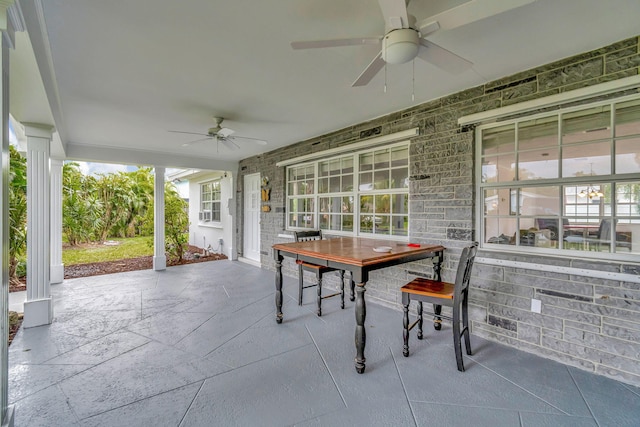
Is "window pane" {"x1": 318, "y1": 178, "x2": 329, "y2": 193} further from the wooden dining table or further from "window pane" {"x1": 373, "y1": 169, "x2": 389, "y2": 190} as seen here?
the wooden dining table

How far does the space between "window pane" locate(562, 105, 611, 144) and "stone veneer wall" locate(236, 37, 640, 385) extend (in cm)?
25

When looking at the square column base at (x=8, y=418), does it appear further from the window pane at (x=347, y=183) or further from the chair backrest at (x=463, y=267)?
the window pane at (x=347, y=183)

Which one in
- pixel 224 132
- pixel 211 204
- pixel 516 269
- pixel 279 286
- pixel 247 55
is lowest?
pixel 279 286

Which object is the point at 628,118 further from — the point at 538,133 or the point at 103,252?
the point at 103,252

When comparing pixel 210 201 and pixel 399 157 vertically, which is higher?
pixel 399 157

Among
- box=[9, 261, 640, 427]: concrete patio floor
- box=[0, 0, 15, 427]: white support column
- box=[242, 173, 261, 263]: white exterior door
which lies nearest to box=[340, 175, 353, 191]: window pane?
box=[9, 261, 640, 427]: concrete patio floor

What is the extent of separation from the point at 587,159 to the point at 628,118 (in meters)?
0.37

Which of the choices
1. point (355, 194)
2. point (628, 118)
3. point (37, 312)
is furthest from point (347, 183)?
point (37, 312)

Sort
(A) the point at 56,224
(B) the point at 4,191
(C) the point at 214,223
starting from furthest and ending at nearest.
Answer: (C) the point at 214,223
(A) the point at 56,224
(B) the point at 4,191

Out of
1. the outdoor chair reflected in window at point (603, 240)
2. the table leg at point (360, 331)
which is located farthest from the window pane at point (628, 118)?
the table leg at point (360, 331)

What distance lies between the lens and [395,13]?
1.52 metres

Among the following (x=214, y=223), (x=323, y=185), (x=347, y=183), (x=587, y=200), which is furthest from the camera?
(x=214, y=223)

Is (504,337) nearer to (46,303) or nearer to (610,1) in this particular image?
(610,1)

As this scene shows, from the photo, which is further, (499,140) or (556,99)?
(499,140)
